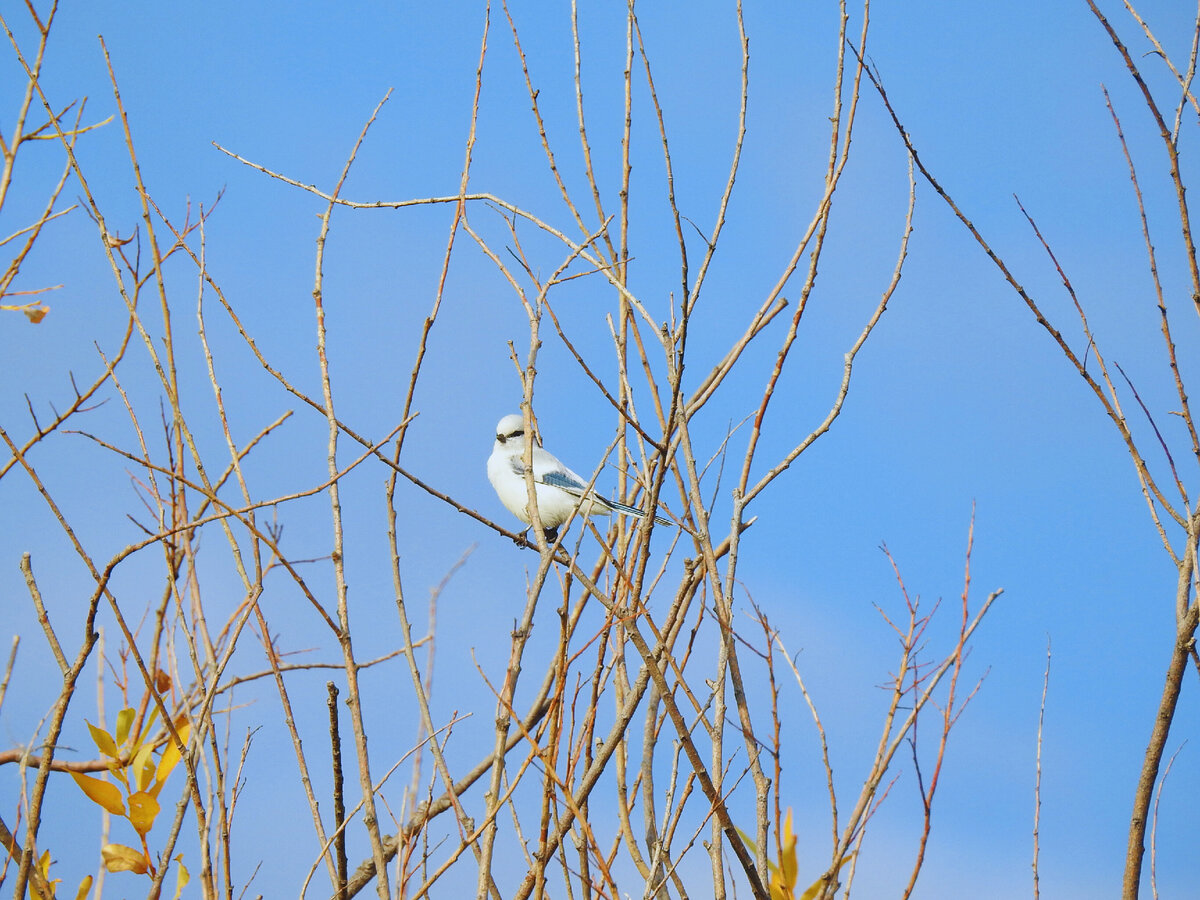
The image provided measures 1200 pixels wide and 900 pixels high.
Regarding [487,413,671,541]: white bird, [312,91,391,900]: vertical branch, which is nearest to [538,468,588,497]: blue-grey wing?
[487,413,671,541]: white bird

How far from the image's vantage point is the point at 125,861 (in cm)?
197

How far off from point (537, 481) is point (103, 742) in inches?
131

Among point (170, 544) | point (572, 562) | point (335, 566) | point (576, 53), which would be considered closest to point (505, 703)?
point (572, 562)

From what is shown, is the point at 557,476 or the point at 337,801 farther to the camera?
the point at 557,476

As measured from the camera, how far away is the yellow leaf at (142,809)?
2.03m

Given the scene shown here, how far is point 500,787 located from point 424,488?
71 centimetres

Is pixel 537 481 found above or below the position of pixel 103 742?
above

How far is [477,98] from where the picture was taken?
2414mm

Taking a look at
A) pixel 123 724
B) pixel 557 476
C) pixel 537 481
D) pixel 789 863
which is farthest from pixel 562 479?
pixel 789 863

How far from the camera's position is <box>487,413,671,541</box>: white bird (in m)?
5.10

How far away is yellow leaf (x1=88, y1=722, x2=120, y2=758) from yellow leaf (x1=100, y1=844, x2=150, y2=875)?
0.66 feet

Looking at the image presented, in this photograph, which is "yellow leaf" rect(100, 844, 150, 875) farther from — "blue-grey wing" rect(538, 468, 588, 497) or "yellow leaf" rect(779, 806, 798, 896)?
"blue-grey wing" rect(538, 468, 588, 497)

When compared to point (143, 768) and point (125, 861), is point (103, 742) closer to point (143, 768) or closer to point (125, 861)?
point (143, 768)

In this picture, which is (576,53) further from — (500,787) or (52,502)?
(500,787)
